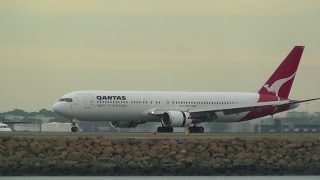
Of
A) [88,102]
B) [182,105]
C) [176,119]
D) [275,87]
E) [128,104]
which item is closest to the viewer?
[176,119]

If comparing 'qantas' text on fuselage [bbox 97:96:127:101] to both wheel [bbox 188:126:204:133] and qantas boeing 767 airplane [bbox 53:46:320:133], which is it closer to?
qantas boeing 767 airplane [bbox 53:46:320:133]

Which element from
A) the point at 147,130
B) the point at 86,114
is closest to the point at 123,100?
the point at 86,114

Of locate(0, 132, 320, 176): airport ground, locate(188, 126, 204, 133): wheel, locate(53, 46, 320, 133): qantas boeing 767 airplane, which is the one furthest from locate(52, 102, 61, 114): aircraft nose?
locate(0, 132, 320, 176): airport ground

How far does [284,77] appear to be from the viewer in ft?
311

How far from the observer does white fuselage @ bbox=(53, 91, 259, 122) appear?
8375 centimetres

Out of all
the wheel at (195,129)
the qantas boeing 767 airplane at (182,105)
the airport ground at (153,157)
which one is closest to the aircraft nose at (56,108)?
the qantas boeing 767 airplane at (182,105)

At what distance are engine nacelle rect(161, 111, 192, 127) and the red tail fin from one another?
13.4m

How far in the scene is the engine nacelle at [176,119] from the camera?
83.2 m

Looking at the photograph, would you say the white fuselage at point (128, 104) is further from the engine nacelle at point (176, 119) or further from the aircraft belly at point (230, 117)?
the engine nacelle at point (176, 119)

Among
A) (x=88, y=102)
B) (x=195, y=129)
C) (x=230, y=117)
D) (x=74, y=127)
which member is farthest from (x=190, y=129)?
(x=74, y=127)

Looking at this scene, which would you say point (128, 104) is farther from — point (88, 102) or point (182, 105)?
point (182, 105)

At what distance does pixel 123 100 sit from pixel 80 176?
3906cm

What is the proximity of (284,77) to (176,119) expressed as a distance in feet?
55.7

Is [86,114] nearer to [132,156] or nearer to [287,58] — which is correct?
[287,58]
